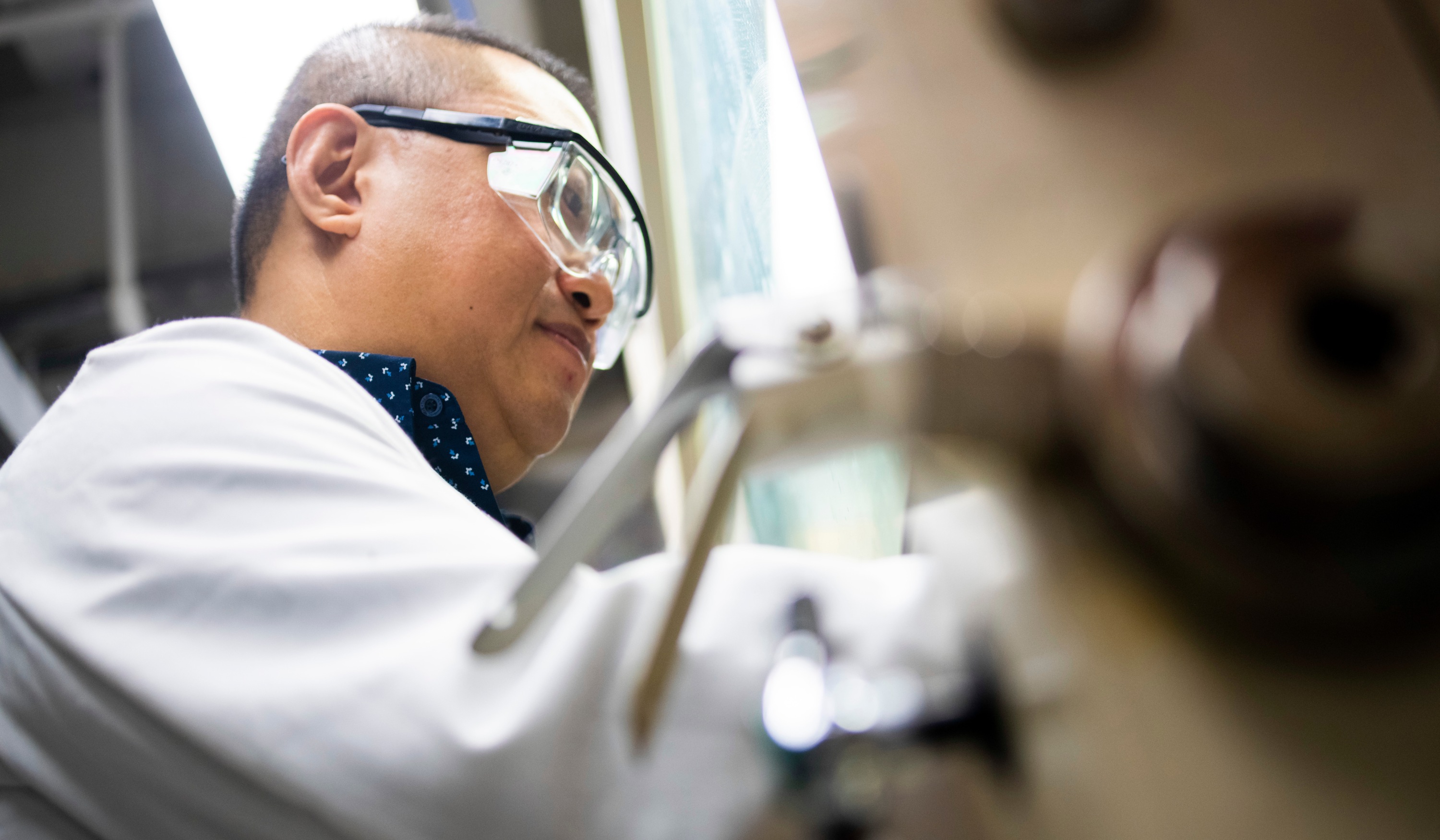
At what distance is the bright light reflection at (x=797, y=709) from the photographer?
27cm

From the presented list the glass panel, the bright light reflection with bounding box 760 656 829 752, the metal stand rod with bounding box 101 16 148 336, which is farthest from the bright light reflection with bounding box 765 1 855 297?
the metal stand rod with bounding box 101 16 148 336

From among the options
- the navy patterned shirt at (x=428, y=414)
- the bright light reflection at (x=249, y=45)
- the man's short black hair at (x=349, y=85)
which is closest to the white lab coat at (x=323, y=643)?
the navy patterned shirt at (x=428, y=414)

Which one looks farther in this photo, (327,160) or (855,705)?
(327,160)

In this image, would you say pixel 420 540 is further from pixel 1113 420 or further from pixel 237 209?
pixel 237 209

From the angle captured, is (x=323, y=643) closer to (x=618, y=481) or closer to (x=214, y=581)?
(x=214, y=581)

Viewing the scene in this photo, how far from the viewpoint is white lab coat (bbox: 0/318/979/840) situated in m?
0.39

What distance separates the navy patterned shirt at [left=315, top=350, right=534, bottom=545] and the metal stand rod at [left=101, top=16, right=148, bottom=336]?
66.9 inches

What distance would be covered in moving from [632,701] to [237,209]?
1.33 meters

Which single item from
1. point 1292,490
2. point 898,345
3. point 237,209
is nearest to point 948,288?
point 898,345

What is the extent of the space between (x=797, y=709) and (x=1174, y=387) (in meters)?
0.14

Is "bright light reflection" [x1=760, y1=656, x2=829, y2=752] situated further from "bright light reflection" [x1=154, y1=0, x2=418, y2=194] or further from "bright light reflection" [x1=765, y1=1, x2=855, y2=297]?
"bright light reflection" [x1=154, y1=0, x2=418, y2=194]

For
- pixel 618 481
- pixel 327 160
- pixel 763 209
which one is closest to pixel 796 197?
pixel 763 209

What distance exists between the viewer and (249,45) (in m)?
1.78

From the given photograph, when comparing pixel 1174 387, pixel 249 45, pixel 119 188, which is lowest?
pixel 1174 387
